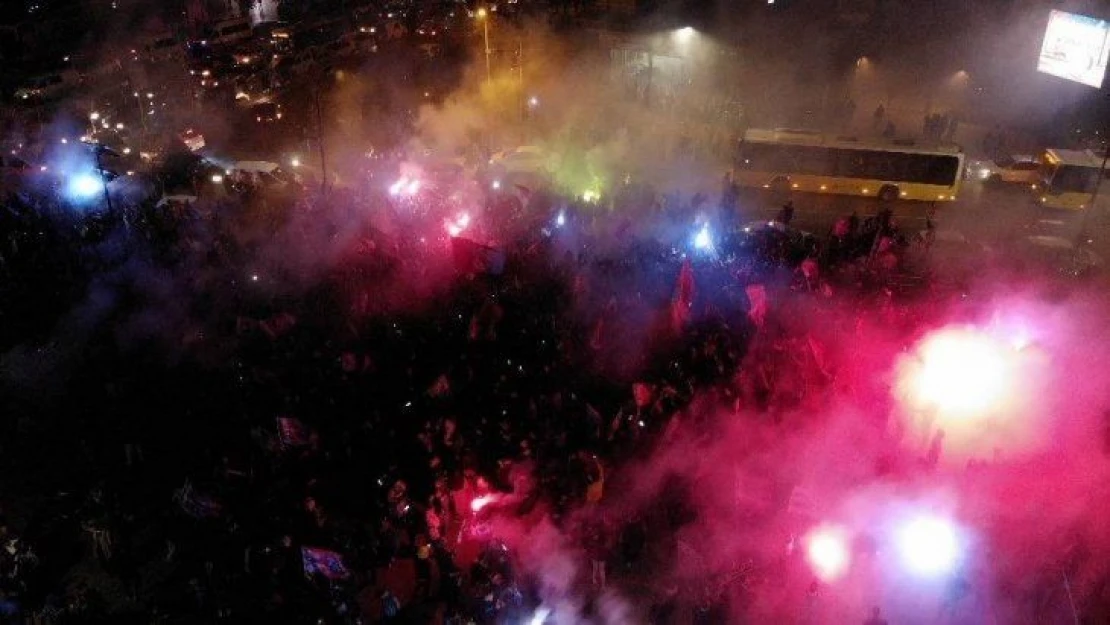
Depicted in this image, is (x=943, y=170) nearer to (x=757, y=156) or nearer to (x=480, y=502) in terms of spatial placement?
(x=757, y=156)

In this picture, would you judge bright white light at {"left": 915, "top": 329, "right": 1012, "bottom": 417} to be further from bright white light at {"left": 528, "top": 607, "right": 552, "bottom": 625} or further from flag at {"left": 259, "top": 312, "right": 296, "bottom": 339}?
flag at {"left": 259, "top": 312, "right": 296, "bottom": 339}

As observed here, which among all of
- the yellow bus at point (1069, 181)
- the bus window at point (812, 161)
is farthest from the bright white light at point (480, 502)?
the yellow bus at point (1069, 181)

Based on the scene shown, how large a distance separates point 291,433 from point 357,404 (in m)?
0.78

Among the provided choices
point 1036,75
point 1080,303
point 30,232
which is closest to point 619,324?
point 1080,303

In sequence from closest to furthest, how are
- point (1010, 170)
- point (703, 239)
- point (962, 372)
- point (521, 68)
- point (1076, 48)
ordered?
1. point (962, 372)
2. point (703, 239)
3. point (1076, 48)
4. point (1010, 170)
5. point (521, 68)

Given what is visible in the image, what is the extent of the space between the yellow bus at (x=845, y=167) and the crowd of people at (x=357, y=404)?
22.1 feet

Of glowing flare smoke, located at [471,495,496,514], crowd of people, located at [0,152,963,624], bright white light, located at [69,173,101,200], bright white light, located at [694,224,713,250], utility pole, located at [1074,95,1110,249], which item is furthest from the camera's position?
utility pole, located at [1074,95,1110,249]

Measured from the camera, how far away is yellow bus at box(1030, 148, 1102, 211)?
17.8 metres

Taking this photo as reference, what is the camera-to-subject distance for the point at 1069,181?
58.8ft

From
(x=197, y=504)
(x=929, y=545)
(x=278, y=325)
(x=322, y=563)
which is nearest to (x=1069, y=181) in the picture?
(x=929, y=545)

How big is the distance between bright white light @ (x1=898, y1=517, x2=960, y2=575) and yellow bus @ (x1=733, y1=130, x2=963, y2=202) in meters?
12.1

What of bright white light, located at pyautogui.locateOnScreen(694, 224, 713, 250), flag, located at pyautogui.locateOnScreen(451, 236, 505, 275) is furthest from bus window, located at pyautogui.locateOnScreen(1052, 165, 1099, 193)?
flag, located at pyautogui.locateOnScreen(451, 236, 505, 275)

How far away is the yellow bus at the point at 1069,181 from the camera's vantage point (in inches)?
699

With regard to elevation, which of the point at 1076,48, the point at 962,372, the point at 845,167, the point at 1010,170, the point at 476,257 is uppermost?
the point at 1076,48
